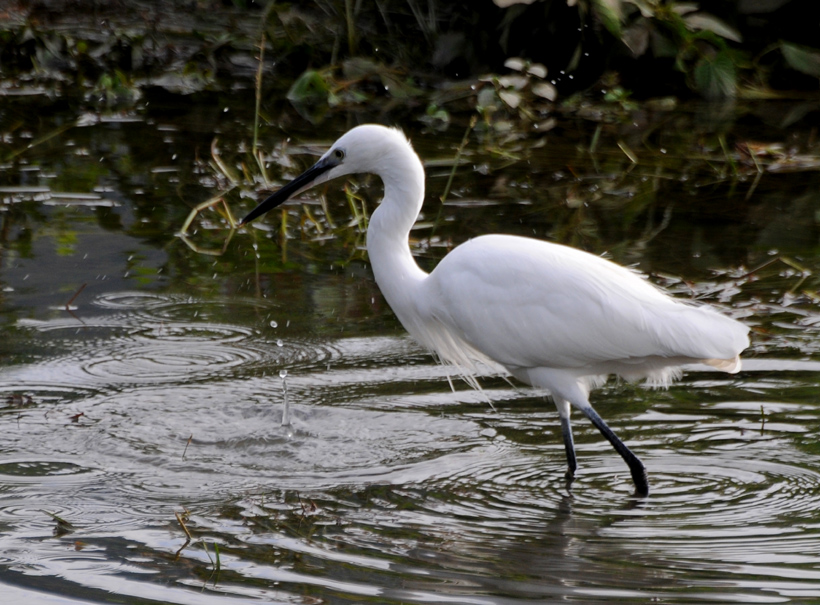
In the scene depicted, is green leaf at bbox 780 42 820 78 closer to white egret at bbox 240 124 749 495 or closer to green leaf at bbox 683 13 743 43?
green leaf at bbox 683 13 743 43

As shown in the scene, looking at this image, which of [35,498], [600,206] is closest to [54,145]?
[600,206]

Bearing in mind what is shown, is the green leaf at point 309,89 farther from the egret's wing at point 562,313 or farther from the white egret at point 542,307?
the egret's wing at point 562,313

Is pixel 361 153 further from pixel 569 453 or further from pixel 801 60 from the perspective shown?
pixel 801 60

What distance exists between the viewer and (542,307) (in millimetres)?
3865

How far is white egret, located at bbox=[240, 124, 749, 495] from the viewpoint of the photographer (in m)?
3.76

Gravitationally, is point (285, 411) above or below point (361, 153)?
below

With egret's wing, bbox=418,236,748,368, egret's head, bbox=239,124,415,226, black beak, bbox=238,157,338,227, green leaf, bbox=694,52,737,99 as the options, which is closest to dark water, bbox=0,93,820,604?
egret's wing, bbox=418,236,748,368

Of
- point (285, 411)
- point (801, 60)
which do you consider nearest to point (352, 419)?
point (285, 411)

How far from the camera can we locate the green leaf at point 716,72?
9.28m

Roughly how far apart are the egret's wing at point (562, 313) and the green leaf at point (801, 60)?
6.40 m

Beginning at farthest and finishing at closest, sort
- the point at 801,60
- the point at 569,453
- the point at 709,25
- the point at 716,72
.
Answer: the point at 801,60
the point at 716,72
the point at 709,25
the point at 569,453

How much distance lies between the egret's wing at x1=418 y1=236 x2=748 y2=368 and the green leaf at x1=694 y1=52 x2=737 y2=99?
586 centimetres

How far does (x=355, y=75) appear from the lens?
10.0 meters

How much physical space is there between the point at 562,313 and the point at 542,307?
72mm
